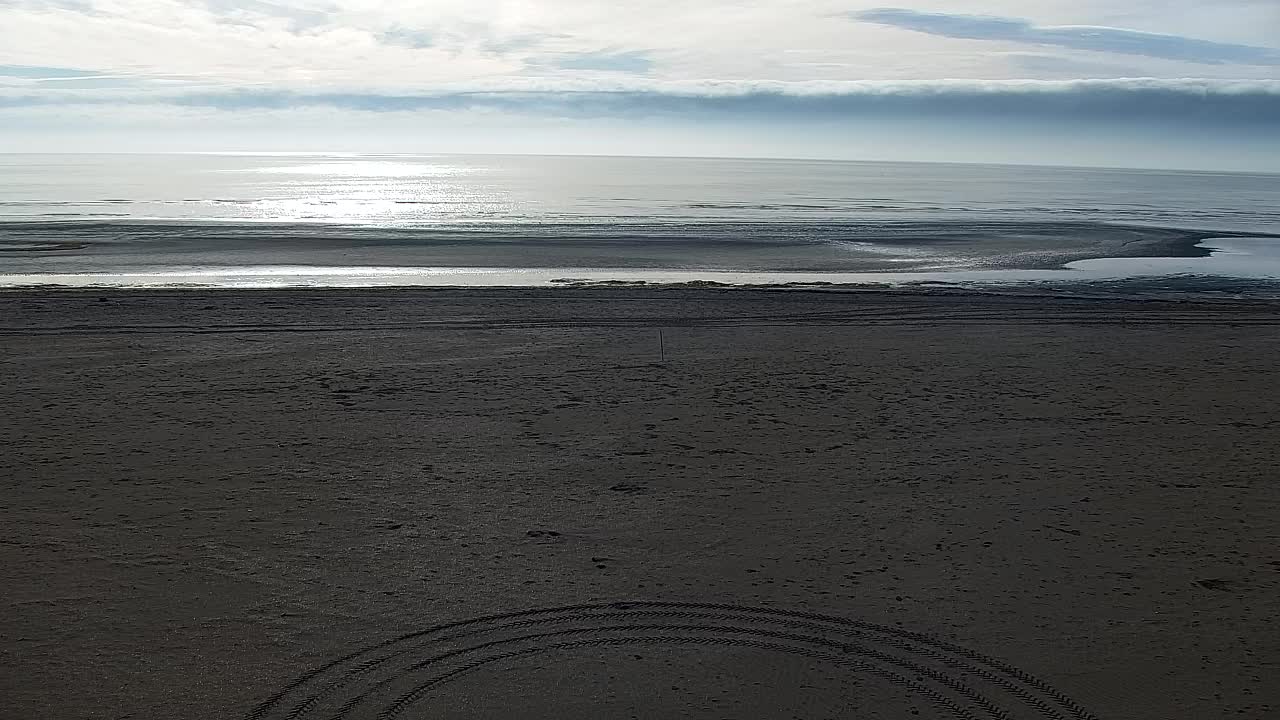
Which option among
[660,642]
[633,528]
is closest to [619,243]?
[633,528]

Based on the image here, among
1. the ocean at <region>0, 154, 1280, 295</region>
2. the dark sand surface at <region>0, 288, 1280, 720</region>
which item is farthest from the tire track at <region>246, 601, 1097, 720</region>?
the ocean at <region>0, 154, 1280, 295</region>

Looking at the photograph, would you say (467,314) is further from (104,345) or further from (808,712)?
(808,712)

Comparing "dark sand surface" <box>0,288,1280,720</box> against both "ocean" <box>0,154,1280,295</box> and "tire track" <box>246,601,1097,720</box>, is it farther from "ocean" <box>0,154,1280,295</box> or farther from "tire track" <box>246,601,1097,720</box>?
"ocean" <box>0,154,1280,295</box>

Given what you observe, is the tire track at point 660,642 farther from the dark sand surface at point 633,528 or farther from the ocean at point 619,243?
the ocean at point 619,243

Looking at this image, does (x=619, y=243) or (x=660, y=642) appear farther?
(x=619, y=243)

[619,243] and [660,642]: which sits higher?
[619,243]

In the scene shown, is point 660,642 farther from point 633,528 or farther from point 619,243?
point 619,243

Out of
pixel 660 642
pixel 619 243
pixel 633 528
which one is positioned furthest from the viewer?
pixel 619 243

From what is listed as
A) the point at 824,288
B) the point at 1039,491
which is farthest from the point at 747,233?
the point at 1039,491

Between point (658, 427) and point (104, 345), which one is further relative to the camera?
point (104, 345)
